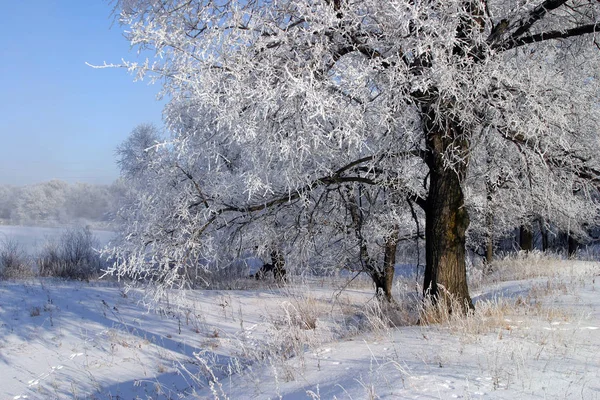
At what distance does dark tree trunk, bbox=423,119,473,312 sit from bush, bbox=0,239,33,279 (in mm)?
12370

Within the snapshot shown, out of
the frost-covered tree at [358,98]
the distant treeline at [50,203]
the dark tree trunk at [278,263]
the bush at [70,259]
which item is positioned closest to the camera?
the frost-covered tree at [358,98]

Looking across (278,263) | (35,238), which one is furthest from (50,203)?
(278,263)

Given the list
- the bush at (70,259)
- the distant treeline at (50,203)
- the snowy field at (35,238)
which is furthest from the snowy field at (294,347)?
the distant treeline at (50,203)

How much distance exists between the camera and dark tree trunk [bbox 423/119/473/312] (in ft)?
19.6

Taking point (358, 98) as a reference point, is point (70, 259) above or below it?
below

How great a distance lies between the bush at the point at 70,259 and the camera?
49.0ft

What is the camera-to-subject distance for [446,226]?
19.7 feet

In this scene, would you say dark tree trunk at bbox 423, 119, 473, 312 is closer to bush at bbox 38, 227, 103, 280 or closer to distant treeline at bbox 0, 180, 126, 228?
bush at bbox 38, 227, 103, 280

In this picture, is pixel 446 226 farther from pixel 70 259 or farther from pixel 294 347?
pixel 70 259

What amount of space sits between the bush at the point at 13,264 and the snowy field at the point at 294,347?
2561mm

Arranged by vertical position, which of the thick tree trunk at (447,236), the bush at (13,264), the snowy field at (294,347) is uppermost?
the thick tree trunk at (447,236)

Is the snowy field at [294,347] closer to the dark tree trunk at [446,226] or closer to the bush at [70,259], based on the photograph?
the dark tree trunk at [446,226]

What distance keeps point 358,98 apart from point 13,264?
14417mm

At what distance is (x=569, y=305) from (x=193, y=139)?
5516mm
